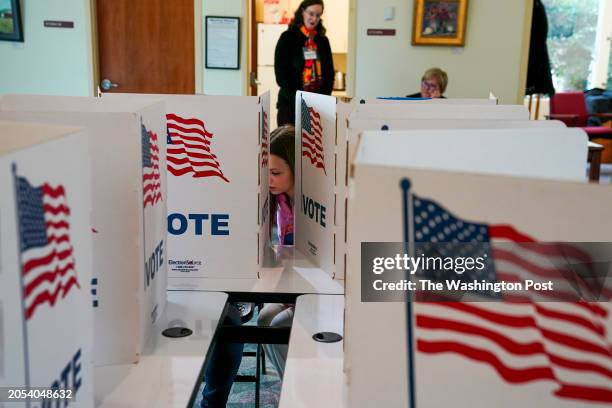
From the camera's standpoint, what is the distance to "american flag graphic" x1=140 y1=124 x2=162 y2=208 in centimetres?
129

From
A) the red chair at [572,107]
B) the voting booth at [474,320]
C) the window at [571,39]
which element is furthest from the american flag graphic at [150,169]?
the window at [571,39]

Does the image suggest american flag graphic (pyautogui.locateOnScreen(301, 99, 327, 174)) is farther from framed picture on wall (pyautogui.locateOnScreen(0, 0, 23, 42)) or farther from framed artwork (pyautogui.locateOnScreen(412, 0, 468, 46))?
framed picture on wall (pyautogui.locateOnScreen(0, 0, 23, 42))

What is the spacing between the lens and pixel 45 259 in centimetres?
79

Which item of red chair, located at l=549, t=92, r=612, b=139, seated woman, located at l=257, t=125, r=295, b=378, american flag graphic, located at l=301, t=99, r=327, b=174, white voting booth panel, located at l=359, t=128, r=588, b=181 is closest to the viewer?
white voting booth panel, located at l=359, t=128, r=588, b=181

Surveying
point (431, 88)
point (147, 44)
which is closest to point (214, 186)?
point (431, 88)

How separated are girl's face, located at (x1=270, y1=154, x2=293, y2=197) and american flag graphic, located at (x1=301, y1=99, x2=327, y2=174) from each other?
0.62 feet

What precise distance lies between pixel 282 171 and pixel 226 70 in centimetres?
374

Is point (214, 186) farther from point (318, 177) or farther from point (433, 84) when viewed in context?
point (433, 84)

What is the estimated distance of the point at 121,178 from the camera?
123cm

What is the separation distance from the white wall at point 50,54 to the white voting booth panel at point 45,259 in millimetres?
5038

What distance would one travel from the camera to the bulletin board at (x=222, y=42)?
5.66 m

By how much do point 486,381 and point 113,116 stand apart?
76 centimetres

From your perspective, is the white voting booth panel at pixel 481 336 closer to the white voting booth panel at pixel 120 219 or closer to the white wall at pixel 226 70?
the white voting booth panel at pixel 120 219

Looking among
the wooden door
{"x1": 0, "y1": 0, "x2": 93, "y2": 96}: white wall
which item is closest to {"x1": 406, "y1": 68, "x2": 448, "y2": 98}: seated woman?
the wooden door
